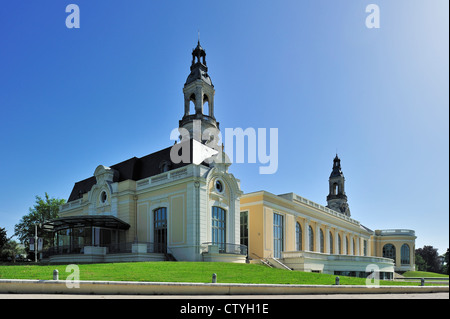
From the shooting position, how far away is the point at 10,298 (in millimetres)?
11992

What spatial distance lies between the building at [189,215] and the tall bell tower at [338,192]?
27.0 meters

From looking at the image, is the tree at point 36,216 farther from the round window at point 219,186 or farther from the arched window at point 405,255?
the arched window at point 405,255

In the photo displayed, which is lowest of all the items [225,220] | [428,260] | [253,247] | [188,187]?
[428,260]

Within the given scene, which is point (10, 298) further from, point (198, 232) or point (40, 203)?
point (40, 203)

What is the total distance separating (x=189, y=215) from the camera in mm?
31312

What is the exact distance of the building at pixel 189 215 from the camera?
31.5m

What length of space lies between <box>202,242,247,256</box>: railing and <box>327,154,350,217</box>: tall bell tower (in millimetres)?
44486

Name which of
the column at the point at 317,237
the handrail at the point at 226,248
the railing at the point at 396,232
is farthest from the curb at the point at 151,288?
the railing at the point at 396,232

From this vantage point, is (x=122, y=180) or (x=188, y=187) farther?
(x=122, y=180)

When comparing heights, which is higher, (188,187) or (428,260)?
(188,187)

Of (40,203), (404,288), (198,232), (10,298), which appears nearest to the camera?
(10,298)

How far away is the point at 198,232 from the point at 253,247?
33.2 feet
